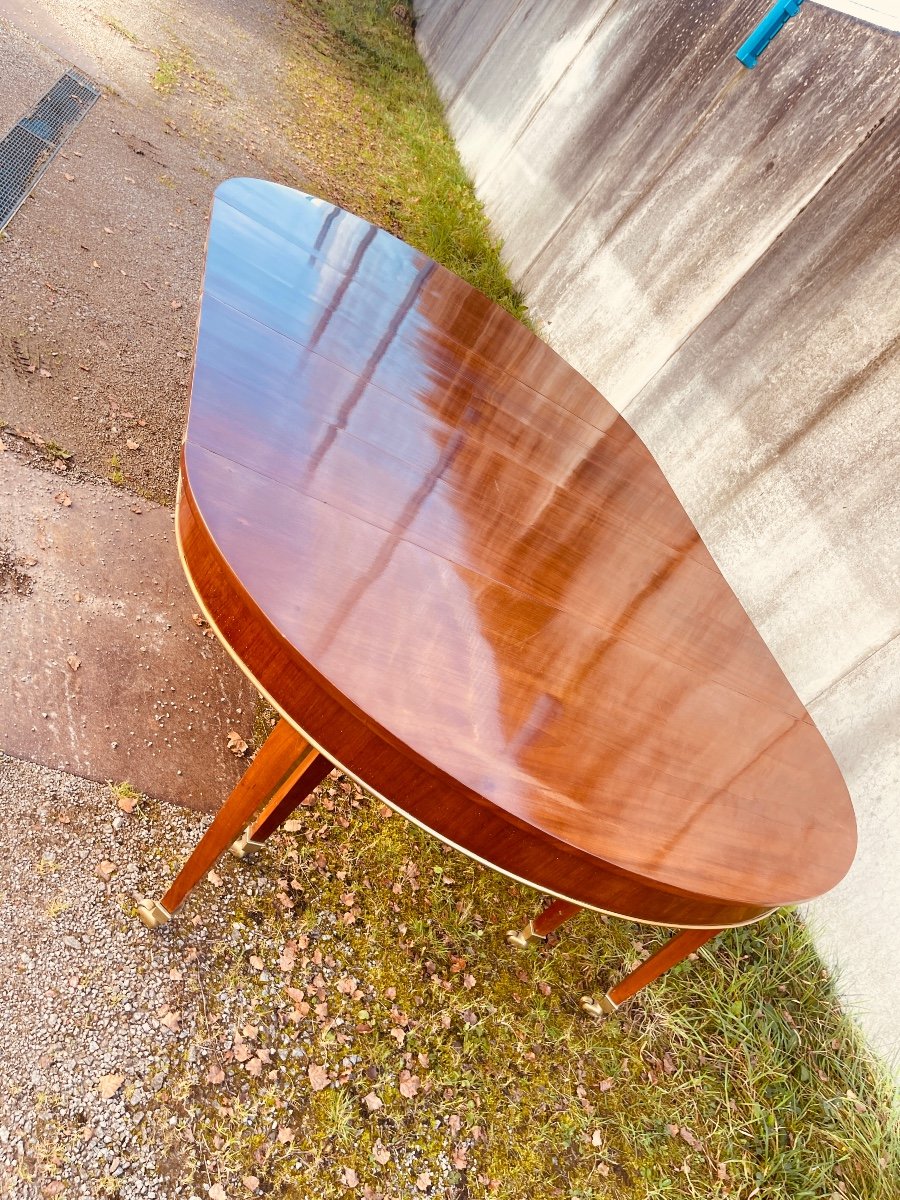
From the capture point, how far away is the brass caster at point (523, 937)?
2438mm

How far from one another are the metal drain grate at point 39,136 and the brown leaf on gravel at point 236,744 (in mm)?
2703

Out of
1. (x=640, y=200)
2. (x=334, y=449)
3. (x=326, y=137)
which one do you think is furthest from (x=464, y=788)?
(x=326, y=137)

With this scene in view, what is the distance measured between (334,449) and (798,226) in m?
2.80

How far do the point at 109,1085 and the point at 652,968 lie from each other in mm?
1323

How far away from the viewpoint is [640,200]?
456 cm

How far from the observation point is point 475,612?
55.7 inches

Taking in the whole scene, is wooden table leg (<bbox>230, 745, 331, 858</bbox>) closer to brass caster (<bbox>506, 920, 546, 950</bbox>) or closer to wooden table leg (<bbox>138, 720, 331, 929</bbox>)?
wooden table leg (<bbox>138, 720, 331, 929</bbox>)

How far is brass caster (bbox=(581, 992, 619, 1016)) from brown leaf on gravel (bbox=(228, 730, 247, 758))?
1315 millimetres

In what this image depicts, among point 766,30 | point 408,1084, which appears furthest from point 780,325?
point 408,1084

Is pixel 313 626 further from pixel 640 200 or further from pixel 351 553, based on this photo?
pixel 640 200

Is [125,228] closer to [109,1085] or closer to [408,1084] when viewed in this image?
[109,1085]

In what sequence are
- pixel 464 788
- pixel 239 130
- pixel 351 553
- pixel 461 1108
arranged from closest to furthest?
pixel 464 788 → pixel 351 553 → pixel 461 1108 → pixel 239 130

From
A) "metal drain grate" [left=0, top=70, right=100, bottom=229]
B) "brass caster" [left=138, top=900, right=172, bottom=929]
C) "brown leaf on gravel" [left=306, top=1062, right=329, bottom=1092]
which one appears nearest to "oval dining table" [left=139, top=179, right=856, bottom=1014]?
"brass caster" [left=138, top=900, right=172, bottom=929]

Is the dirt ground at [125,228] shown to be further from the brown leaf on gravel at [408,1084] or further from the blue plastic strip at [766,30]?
the blue plastic strip at [766,30]
